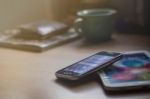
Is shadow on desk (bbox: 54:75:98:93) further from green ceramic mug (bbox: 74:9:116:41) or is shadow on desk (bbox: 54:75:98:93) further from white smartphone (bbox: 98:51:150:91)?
green ceramic mug (bbox: 74:9:116:41)

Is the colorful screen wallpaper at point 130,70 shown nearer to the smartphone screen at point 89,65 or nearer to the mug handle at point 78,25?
the smartphone screen at point 89,65

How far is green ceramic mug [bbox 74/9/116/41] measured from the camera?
3.11 ft

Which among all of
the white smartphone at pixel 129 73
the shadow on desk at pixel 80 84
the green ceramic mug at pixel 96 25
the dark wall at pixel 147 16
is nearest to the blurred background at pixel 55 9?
the dark wall at pixel 147 16

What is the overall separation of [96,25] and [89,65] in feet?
0.93

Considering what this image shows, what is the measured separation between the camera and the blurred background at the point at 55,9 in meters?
1.08

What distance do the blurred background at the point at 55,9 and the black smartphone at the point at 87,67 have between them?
1.22ft

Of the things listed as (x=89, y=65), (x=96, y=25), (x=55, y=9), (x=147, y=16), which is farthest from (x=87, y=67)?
(x=55, y=9)

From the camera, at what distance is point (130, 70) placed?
26.5 inches

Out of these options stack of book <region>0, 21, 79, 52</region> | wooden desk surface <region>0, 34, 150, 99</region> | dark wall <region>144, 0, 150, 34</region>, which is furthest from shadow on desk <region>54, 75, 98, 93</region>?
dark wall <region>144, 0, 150, 34</region>

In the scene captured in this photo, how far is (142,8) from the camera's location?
3.39 ft

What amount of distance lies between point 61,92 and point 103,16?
1.28ft

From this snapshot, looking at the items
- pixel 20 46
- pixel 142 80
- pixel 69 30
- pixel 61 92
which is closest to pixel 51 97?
pixel 61 92

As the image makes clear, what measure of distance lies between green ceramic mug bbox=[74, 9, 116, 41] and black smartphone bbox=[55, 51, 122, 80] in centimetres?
23

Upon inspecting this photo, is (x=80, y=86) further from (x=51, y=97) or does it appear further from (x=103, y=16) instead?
(x=103, y=16)
